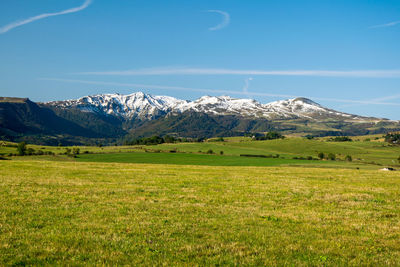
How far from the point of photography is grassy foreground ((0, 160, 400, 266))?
11.6 metres

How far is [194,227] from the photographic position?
15391 millimetres

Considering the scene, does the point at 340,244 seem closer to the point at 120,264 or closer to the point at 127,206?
the point at 120,264

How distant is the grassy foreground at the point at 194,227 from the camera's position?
11641mm

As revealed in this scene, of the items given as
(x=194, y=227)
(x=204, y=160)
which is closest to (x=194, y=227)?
(x=194, y=227)

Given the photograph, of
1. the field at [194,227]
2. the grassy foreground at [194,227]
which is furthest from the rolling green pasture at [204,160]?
the grassy foreground at [194,227]

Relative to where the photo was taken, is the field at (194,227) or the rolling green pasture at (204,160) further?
the rolling green pasture at (204,160)

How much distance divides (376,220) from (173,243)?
12.2 meters

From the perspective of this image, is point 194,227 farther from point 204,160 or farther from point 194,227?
point 204,160

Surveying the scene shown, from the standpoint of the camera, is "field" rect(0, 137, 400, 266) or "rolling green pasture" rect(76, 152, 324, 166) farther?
"rolling green pasture" rect(76, 152, 324, 166)

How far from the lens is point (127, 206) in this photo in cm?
1992

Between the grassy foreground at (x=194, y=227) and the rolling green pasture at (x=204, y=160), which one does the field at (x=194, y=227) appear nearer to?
the grassy foreground at (x=194, y=227)

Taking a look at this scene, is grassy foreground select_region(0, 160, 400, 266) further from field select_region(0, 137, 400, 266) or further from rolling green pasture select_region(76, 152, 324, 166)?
rolling green pasture select_region(76, 152, 324, 166)

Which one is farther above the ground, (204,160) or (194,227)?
A: (194,227)

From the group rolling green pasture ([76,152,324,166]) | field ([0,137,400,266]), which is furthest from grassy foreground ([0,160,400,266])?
rolling green pasture ([76,152,324,166])
